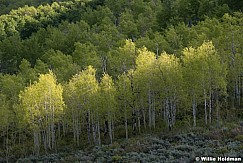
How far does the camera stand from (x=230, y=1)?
73.8 meters

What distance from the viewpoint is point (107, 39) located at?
7138 centimetres

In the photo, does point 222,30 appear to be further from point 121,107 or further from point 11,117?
point 11,117

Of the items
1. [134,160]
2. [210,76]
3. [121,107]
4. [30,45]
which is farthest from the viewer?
[30,45]

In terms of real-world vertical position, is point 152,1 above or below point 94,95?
above

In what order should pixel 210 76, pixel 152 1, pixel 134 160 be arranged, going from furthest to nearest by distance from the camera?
pixel 152 1 < pixel 210 76 < pixel 134 160

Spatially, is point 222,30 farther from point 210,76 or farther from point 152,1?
point 152,1

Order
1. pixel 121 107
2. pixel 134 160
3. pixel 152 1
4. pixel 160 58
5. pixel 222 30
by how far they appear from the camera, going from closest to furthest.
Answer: pixel 134 160 < pixel 160 58 < pixel 121 107 < pixel 222 30 < pixel 152 1

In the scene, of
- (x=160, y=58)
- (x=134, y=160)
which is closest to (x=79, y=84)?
(x=160, y=58)

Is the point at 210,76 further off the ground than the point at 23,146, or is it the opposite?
the point at 210,76

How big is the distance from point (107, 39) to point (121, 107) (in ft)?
99.2

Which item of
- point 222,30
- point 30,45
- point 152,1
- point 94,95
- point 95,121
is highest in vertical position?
point 152,1

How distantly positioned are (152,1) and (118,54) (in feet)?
222

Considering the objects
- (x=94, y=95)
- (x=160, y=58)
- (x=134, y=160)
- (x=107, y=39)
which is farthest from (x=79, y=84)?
(x=107, y=39)

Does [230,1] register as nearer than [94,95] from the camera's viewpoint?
No
